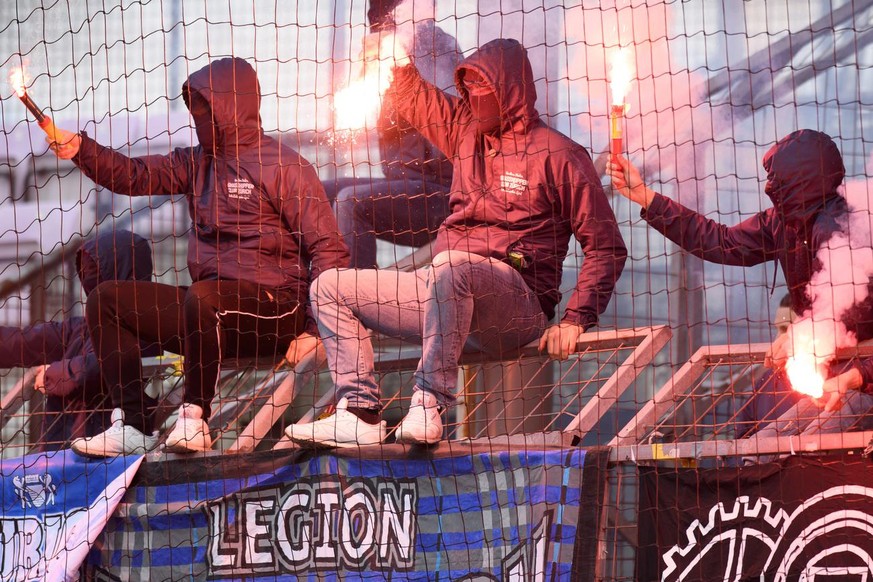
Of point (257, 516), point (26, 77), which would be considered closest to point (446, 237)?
point (257, 516)

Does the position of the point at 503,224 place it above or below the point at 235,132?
below

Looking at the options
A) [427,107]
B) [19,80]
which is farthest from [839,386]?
[19,80]

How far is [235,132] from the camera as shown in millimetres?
4848

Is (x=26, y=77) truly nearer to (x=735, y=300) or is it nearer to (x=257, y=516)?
(x=257, y=516)

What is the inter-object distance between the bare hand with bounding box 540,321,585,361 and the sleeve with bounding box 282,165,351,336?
0.82 meters

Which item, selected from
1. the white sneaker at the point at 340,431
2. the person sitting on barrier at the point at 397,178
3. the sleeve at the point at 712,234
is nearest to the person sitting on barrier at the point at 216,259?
the person sitting on barrier at the point at 397,178

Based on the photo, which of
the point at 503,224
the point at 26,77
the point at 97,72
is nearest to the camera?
the point at 503,224

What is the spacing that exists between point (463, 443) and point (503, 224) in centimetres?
82

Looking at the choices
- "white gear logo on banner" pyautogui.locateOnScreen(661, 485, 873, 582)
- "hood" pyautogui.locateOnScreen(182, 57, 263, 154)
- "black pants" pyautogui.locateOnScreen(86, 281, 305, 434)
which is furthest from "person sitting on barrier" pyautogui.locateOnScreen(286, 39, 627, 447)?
"white gear logo on banner" pyautogui.locateOnScreen(661, 485, 873, 582)

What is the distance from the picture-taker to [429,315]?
396cm

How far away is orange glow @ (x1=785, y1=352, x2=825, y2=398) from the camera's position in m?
3.86

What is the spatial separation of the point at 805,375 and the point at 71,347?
3.04 metres

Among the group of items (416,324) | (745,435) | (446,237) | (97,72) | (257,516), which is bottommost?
(257,516)

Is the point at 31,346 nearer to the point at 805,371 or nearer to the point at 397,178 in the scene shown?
the point at 397,178
